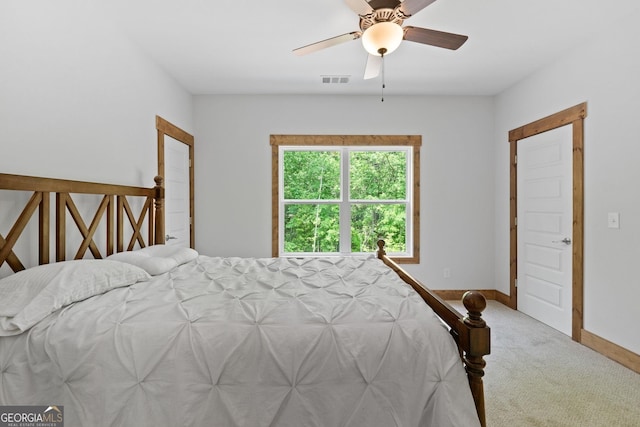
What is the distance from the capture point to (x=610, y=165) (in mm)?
2605

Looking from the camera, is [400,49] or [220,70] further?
[220,70]

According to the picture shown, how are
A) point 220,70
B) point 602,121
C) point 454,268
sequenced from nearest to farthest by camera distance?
point 602,121 → point 220,70 → point 454,268

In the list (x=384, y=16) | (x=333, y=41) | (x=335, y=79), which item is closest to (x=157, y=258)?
(x=333, y=41)

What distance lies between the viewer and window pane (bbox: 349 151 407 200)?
4.25 metres

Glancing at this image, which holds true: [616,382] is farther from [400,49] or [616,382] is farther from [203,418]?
[400,49]

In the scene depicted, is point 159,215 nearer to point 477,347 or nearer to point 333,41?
point 333,41

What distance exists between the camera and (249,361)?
3.73 feet

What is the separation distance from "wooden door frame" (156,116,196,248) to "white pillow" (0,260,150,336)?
1797 millimetres

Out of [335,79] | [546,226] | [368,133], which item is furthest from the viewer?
[368,133]

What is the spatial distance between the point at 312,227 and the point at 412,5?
9.38ft

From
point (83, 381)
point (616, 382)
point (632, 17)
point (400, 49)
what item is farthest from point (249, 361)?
point (632, 17)

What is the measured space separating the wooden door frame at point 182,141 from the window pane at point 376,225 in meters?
2.08

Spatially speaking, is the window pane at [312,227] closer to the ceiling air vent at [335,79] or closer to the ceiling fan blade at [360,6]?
the ceiling air vent at [335,79]

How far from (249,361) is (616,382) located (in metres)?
2.67
